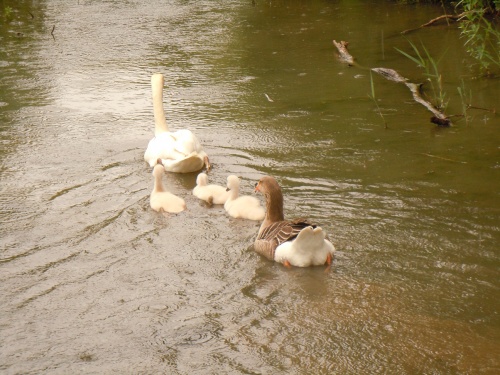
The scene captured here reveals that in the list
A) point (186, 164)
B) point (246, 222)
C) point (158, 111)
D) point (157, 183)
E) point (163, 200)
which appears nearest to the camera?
point (246, 222)

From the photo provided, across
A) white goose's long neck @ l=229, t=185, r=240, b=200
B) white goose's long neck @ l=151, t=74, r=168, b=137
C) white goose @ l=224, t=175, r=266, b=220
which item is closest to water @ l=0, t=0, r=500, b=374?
white goose @ l=224, t=175, r=266, b=220

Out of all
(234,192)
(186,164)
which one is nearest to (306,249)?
(234,192)

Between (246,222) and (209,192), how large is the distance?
58 centimetres

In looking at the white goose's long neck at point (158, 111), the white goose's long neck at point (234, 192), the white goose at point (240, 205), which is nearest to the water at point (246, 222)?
the white goose at point (240, 205)

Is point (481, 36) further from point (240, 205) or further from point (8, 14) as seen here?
point (8, 14)

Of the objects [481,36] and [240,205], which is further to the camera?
[481,36]

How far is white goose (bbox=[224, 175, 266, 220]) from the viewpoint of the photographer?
285 inches

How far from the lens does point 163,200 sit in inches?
289

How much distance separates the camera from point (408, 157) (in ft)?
27.2

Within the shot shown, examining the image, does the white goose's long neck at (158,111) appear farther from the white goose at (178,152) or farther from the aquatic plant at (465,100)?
the aquatic plant at (465,100)

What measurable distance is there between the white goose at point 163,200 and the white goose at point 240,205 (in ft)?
1.44

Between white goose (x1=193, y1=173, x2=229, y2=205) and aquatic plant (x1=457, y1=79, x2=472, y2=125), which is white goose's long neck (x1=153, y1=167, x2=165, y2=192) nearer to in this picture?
white goose (x1=193, y1=173, x2=229, y2=205)

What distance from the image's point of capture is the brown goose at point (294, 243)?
5.99 meters

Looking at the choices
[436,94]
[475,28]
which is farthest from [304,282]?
[475,28]
